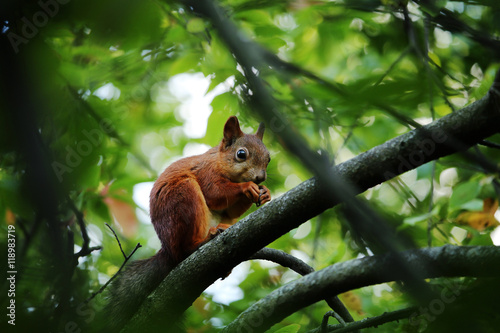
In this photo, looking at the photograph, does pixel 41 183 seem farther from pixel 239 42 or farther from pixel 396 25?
pixel 396 25

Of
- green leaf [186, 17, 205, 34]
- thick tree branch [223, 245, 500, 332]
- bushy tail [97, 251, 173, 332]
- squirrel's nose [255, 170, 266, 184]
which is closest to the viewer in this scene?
thick tree branch [223, 245, 500, 332]

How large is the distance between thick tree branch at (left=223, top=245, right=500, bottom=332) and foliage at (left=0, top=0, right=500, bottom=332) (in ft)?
0.51

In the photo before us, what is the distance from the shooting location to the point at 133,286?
11.6ft

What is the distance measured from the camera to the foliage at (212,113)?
2.68 ft

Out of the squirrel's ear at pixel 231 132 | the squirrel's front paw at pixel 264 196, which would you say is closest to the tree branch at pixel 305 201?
the squirrel's front paw at pixel 264 196

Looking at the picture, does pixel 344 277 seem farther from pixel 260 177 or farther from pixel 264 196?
pixel 260 177

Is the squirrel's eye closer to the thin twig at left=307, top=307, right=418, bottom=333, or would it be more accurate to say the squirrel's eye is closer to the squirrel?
the squirrel

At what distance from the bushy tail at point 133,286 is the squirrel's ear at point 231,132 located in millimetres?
1219

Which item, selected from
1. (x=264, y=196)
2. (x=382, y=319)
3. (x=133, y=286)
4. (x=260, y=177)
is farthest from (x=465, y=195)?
(x=133, y=286)

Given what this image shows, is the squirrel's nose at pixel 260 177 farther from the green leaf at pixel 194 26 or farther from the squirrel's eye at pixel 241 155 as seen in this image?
the green leaf at pixel 194 26

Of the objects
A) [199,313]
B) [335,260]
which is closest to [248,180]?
[335,260]

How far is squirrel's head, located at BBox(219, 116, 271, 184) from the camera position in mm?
4025

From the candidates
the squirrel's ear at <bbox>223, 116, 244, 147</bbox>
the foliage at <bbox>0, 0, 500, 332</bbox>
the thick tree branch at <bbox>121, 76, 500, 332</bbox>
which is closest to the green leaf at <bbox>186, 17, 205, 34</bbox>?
the foliage at <bbox>0, 0, 500, 332</bbox>

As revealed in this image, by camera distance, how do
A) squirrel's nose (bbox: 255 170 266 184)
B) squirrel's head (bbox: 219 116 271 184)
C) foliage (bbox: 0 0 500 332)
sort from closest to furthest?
foliage (bbox: 0 0 500 332) < squirrel's nose (bbox: 255 170 266 184) < squirrel's head (bbox: 219 116 271 184)
